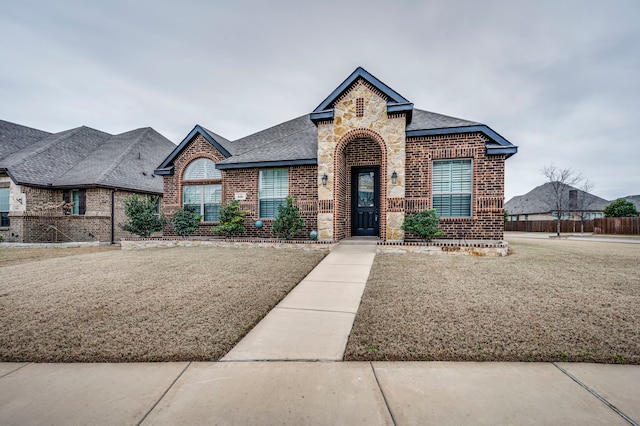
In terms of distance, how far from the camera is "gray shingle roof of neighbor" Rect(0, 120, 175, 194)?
49.8 feet

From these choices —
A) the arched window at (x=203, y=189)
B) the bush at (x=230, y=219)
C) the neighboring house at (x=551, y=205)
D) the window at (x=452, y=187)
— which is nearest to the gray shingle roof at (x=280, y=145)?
the arched window at (x=203, y=189)

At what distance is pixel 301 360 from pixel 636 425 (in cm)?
251

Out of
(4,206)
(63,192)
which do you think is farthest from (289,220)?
(4,206)

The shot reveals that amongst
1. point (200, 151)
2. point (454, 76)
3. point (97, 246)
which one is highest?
point (454, 76)

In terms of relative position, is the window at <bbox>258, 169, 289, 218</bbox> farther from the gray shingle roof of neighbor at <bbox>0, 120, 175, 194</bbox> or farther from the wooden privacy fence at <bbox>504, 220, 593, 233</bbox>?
the wooden privacy fence at <bbox>504, 220, 593, 233</bbox>

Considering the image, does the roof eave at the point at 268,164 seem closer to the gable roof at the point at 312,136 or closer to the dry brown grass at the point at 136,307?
the gable roof at the point at 312,136

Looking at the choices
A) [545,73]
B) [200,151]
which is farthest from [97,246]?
[545,73]


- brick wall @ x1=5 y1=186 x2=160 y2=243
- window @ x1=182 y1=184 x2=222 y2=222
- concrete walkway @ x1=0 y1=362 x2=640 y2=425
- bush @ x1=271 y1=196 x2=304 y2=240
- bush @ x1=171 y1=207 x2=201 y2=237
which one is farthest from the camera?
brick wall @ x1=5 y1=186 x2=160 y2=243

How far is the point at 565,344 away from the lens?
2900 millimetres

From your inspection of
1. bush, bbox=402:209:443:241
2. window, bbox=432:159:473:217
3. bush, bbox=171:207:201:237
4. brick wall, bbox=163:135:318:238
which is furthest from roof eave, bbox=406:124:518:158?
bush, bbox=171:207:201:237

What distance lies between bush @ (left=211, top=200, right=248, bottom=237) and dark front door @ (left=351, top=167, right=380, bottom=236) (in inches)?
183

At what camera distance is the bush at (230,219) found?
10602 mm

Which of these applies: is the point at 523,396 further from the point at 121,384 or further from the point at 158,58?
the point at 158,58

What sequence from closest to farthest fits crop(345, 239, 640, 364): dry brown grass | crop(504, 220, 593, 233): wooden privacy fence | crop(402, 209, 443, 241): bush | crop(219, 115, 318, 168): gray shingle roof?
crop(345, 239, 640, 364): dry brown grass
crop(402, 209, 443, 241): bush
crop(219, 115, 318, 168): gray shingle roof
crop(504, 220, 593, 233): wooden privacy fence
